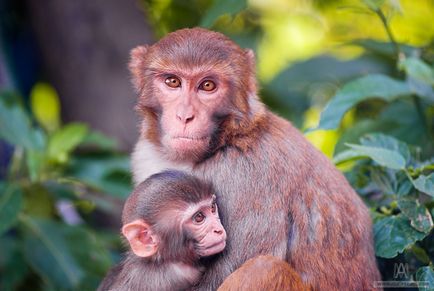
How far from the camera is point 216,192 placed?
17.9ft

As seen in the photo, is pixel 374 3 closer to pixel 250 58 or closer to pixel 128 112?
pixel 250 58

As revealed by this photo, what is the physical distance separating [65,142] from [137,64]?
85.7 inches

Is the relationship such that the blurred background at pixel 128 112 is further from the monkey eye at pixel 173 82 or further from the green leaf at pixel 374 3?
the monkey eye at pixel 173 82

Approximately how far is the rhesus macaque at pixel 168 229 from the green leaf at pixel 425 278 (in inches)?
51.7

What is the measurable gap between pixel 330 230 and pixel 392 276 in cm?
83

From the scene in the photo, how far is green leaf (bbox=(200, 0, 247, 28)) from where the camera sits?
6.30m

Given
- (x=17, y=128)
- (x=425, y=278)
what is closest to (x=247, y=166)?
(x=425, y=278)

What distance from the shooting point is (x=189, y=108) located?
5.45 metres

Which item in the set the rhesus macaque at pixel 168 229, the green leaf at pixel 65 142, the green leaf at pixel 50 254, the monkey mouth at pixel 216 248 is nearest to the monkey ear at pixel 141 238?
the rhesus macaque at pixel 168 229

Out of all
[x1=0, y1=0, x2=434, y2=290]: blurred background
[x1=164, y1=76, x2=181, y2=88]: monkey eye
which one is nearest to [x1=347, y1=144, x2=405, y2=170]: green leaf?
[x1=0, y1=0, x2=434, y2=290]: blurred background

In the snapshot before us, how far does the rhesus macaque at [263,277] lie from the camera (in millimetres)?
4992

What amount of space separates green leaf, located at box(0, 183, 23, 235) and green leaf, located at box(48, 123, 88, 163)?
0.60m

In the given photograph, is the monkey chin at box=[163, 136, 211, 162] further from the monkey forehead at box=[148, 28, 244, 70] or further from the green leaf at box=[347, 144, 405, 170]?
the green leaf at box=[347, 144, 405, 170]

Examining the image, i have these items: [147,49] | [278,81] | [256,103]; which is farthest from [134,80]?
[278,81]
